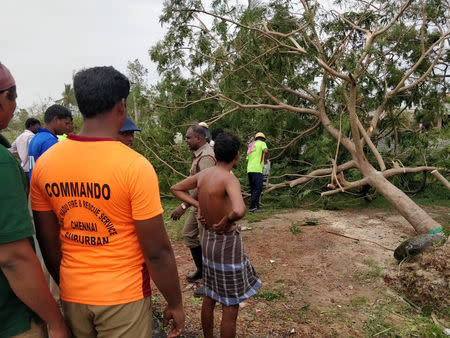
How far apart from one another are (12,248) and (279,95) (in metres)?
5.98

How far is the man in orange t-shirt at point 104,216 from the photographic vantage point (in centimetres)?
121

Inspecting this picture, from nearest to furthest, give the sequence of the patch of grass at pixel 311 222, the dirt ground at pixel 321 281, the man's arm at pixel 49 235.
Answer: the man's arm at pixel 49 235
the dirt ground at pixel 321 281
the patch of grass at pixel 311 222

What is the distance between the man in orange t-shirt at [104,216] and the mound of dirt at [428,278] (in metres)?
2.99

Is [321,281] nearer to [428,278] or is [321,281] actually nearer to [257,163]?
[428,278]

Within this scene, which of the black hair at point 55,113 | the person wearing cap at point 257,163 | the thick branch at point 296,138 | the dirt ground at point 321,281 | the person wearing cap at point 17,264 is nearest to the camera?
the person wearing cap at point 17,264

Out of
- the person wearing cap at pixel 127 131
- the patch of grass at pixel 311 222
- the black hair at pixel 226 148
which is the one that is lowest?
the patch of grass at pixel 311 222

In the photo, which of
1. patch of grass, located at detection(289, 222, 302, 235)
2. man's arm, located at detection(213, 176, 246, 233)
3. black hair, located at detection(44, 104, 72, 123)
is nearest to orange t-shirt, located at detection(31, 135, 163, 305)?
man's arm, located at detection(213, 176, 246, 233)

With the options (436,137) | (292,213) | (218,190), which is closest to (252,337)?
(218,190)

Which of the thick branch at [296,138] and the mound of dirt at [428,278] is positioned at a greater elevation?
the thick branch at [296,138]

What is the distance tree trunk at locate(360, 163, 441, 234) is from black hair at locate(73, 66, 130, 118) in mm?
4764

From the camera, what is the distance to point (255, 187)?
6.35m

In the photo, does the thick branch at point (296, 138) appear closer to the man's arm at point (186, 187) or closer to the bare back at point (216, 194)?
the man's arm at point (186, 187)

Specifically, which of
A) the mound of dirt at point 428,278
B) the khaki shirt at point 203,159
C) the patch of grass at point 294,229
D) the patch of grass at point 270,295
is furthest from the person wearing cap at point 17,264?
the patch of grass at point 294,229

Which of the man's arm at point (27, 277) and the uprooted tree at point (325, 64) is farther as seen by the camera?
the uprooted tree at point (325, 64)
